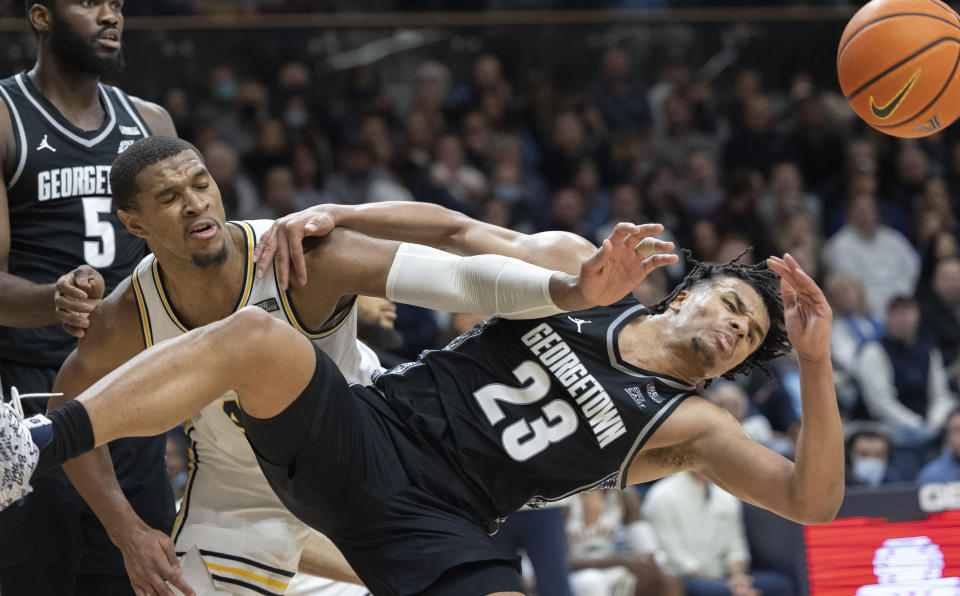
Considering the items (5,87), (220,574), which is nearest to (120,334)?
(220,574)

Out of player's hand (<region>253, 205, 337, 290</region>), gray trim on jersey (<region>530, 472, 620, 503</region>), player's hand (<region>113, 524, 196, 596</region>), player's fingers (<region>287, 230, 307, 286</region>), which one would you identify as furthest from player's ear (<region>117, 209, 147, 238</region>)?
gray trim on jersey (<region>530, 472, 620, 503</region>)

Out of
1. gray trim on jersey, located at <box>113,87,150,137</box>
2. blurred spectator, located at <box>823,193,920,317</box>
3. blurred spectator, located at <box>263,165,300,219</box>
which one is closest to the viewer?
gray trim on jersey, located at <box>113,87,150,137</box>

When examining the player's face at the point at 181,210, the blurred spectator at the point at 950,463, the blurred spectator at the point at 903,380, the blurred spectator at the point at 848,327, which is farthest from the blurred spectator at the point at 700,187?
the player's face at the point at 181,210

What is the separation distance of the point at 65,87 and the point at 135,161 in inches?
33.7

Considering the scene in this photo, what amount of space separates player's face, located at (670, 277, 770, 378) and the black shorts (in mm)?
882

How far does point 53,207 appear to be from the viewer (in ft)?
13.5

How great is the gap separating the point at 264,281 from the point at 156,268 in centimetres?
33

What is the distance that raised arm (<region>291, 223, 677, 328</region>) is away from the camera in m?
3.48

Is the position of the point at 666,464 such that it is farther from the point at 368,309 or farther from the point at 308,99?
the point at 308,99

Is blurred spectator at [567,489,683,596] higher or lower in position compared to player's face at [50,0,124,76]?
lower

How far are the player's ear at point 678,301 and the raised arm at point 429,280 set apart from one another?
0.35 meters

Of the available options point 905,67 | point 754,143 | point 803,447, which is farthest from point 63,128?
point 754,143

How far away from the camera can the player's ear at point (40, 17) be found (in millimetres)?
4195

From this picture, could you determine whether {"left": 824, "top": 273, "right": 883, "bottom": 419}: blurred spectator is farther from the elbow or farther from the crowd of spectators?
the elbow
